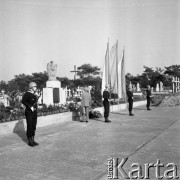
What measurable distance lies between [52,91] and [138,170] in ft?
44.5

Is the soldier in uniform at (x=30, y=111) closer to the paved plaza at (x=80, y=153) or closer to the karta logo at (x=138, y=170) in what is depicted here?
the paved plaza at (x=80, y=153)

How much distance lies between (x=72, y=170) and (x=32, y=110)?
8.52 ft

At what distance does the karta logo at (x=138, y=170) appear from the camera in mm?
4195

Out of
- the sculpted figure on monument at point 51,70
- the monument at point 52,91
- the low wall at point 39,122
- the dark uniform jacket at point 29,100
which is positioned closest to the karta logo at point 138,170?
the dark uniform jacket at point 29,100

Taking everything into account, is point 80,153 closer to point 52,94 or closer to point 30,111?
point 30,111

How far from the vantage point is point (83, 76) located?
61875 mm

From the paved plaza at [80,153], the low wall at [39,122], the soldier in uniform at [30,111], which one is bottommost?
the paved plaza at [80,153]

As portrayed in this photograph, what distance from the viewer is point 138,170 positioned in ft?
14.6

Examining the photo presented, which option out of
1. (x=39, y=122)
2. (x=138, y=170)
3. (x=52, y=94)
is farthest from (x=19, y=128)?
(x=52, y=94)

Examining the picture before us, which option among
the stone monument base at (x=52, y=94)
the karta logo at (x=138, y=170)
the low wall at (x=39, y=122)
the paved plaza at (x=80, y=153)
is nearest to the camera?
the karta logo at (x=138, y=170)

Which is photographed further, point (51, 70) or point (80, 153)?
point (51, 70)

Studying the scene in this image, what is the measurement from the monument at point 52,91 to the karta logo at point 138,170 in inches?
489

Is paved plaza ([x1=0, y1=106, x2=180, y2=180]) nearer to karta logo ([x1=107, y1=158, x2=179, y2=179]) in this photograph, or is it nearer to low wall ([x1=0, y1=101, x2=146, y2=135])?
karta logo ([x1=107, y1=158, x2=179, y2=179])

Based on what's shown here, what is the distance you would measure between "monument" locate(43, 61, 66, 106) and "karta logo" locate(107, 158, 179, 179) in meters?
12.4
